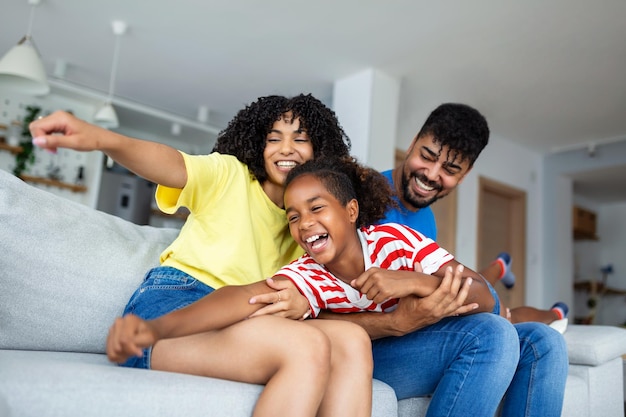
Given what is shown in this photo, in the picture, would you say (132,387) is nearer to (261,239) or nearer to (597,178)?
(261,239)

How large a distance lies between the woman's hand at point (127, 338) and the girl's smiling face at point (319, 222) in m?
0.53

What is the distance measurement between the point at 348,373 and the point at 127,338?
17.7 inches

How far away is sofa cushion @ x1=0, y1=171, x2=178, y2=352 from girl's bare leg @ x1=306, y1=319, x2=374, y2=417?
59 centimetres

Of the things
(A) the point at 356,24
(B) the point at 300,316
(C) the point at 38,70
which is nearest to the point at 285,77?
(A) the point at 356,24

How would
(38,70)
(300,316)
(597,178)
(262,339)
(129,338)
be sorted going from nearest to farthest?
(129,338)
(262,339)
(300,316)
(38,70)
(597,178)

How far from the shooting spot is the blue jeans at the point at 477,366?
3.99 ft

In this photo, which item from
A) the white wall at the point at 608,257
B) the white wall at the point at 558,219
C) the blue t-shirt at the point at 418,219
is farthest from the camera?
the white wall at the point at 608,257

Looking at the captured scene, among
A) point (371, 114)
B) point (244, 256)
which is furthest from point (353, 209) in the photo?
point (371, 114)

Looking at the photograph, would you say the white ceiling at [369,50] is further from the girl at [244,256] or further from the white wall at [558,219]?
the girl at [244,256]

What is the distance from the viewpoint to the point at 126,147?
103 cm

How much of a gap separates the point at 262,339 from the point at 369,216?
0.59 m

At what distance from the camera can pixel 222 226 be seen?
4.41ft

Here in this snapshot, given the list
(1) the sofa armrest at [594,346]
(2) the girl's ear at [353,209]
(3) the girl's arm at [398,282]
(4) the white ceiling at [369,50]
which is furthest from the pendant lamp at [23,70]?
(1) the sofa armrest at [594,346]

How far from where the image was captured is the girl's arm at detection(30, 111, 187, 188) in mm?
896
